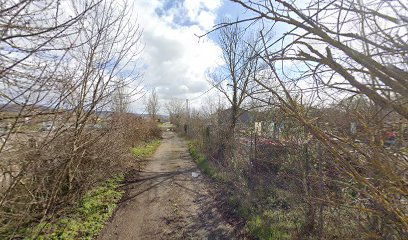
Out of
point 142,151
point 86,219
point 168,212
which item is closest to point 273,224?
point 168,212

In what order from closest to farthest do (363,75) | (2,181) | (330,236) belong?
(363,75)
(2,181)
(330,236)

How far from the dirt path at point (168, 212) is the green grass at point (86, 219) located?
0.24m

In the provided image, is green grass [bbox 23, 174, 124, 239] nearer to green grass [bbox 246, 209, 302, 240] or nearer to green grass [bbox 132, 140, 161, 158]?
green grass [bbox 246, 209, 302, 240]

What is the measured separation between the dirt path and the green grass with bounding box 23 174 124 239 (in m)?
0.24

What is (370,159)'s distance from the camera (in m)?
1.58

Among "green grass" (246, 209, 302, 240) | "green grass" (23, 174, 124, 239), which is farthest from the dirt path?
"green grass" (246, 209, 302, 240)

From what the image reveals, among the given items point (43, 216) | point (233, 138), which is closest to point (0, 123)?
point (43, 216)

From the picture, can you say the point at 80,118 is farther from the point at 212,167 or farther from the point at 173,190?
the point at 212,167

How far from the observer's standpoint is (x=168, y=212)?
6094 millimetres

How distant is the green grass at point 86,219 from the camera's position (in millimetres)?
4668

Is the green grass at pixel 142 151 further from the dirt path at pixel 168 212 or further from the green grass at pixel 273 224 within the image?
the green grass at pixel 273 224

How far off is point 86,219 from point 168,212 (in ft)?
6.05

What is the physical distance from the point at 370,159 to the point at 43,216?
5.67m

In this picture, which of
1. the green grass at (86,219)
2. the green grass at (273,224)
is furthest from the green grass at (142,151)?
the green grass at (273,224)
